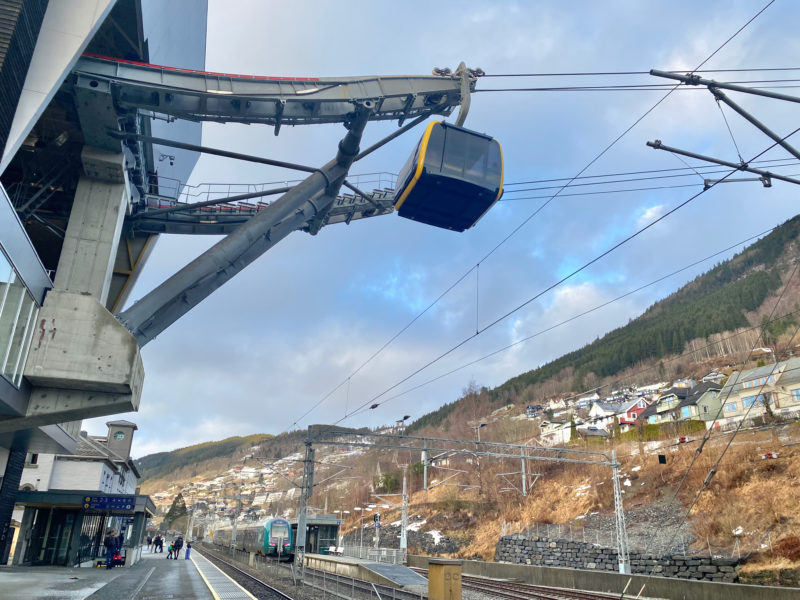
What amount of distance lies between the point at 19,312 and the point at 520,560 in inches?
1278

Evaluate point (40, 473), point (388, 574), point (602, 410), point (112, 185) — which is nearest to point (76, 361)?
point (112, 185)

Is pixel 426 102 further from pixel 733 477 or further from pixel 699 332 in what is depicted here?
pixel 699 332

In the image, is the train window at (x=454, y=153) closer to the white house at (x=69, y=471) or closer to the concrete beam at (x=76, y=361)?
the concrete beam at (x=76, y=361)

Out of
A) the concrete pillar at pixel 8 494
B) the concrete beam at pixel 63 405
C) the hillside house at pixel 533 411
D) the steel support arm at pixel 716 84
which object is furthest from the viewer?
the hillside house at pixel 533 411

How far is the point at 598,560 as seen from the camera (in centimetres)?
2959

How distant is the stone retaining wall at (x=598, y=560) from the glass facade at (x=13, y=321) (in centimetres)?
1871

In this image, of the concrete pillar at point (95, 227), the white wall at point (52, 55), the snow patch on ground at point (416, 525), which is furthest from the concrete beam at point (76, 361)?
the snow patch on ground at point (416, 525)

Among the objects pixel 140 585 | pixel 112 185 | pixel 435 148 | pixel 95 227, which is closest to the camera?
pixel 435 148

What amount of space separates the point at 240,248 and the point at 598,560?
84.3 ft

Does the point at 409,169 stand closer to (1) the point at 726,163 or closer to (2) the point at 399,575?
(1) the point at 726,163

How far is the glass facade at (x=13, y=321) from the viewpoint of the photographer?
10367mm

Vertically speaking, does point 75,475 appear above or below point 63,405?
below

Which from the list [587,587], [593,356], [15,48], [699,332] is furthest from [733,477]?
[593,356]

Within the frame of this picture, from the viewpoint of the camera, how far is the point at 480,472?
61.7 m
